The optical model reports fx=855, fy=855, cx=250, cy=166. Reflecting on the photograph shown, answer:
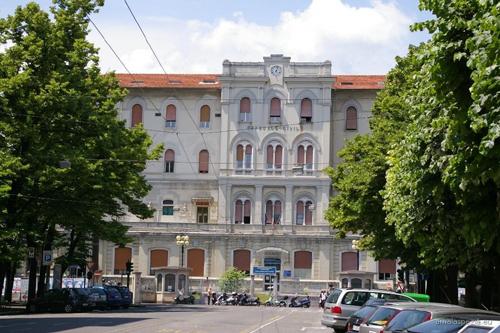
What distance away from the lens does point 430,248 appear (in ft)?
67.1

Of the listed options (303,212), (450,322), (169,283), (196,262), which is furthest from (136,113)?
(450,322)

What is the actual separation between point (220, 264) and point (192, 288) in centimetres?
361

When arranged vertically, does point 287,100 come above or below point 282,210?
above

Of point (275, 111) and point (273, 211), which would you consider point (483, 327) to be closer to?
point (273, 211)

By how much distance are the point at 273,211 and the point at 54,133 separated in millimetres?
40867

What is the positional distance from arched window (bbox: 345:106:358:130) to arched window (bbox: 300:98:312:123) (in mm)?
3898

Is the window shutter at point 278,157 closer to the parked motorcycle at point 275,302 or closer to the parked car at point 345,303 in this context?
the parked motorcycle at point 275,302

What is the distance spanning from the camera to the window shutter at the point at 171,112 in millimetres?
84438

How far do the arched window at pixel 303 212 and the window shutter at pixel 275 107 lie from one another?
8.69 m

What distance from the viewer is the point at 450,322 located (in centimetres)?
1330

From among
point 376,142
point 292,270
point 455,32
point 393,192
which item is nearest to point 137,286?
point 292,270

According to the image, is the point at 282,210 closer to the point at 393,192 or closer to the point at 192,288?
the point at 192,288

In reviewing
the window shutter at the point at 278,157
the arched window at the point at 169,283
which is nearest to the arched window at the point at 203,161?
the window shutter at the point at 278,157

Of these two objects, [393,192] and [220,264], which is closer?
[393,192]
